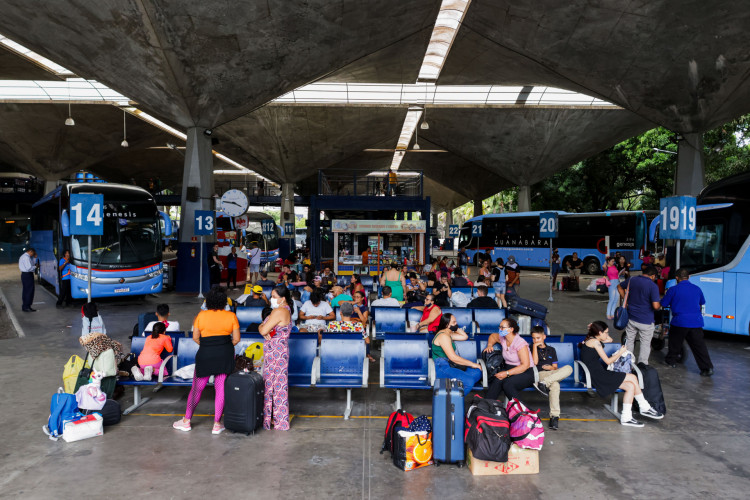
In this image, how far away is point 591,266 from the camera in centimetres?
3092

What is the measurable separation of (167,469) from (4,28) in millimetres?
16773

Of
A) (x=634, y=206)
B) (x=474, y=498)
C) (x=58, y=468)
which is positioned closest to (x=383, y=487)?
(x=474, y=498)

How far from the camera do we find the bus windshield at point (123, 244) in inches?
641

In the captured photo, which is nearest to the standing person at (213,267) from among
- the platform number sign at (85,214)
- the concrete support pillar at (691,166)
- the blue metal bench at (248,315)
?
the platform number sign at (85,214)

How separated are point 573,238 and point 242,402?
28.8m

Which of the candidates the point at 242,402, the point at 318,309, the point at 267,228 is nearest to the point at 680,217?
the point at 318,309

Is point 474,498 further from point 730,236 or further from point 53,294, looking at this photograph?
point 53,294

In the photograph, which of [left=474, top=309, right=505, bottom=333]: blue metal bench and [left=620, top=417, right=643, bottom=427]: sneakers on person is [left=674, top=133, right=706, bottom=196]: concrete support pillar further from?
[left=620, top=417, right=643, bottom=427]: sneakers on person

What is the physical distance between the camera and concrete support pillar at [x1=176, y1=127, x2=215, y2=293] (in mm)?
20547

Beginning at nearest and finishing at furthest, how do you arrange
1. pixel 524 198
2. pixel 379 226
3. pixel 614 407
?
pixel 614 407
pixel 379 226
pixel 524 198

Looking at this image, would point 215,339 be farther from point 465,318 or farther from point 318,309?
point 465,318

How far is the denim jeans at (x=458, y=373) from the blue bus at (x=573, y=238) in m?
23.7

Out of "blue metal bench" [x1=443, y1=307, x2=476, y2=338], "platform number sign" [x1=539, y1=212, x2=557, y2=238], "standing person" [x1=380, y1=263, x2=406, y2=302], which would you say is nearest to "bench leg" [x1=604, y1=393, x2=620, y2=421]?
"blue metal bench" [x1=443, y1=307, x2=476, y2=338]

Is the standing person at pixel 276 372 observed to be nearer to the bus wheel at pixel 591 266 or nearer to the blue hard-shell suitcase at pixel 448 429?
the blue hard-shell suitcase at pixel 448 429
